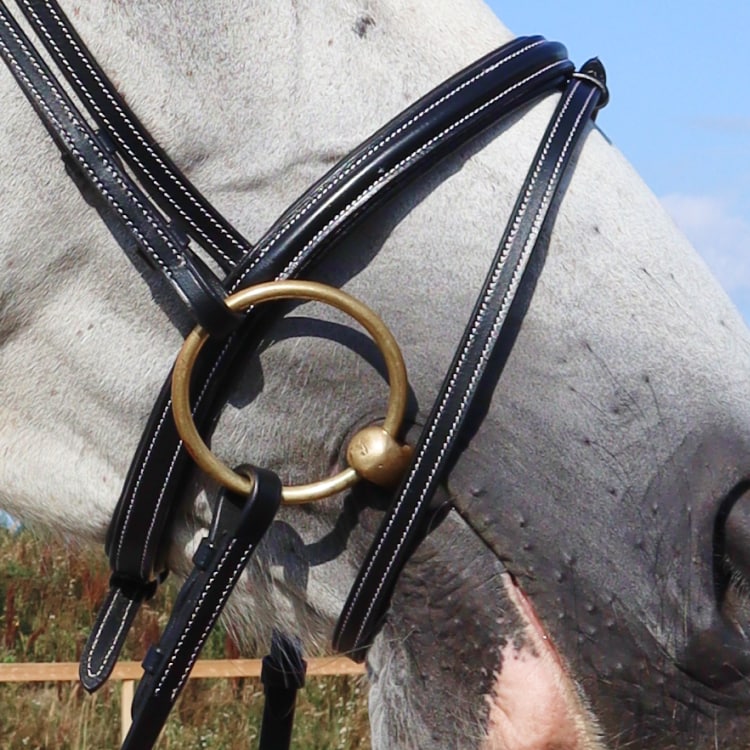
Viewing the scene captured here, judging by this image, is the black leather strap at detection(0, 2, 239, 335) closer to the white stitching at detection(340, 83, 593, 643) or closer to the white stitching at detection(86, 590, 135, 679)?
the white stitching at detection(340, 83, 593, 643)

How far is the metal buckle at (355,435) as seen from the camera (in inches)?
64.9

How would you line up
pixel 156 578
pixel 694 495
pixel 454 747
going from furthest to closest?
pixel 156 578, pixel 454 747, pixel 694 495

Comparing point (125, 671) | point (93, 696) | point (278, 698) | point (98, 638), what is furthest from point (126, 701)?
point (98, 638)

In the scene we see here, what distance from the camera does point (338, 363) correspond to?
172cm

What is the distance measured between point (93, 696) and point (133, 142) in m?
3.73

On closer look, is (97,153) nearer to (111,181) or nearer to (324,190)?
(111,181)

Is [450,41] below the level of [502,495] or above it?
above

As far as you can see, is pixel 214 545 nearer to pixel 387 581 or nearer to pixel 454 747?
pixel 387 581

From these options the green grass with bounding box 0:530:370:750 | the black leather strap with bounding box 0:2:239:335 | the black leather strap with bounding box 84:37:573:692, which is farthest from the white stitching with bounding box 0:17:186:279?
the green grass with bounding box 0:530:370:750

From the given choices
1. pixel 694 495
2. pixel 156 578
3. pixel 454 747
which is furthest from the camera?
pixel 156 578

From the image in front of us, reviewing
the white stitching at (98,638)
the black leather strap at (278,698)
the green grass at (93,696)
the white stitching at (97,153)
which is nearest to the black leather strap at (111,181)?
the white stitching at (97,153)

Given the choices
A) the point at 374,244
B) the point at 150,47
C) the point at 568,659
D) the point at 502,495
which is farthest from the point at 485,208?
the point at 568,659

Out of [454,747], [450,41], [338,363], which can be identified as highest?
[450,41]

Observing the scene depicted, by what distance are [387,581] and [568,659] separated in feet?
0.86
